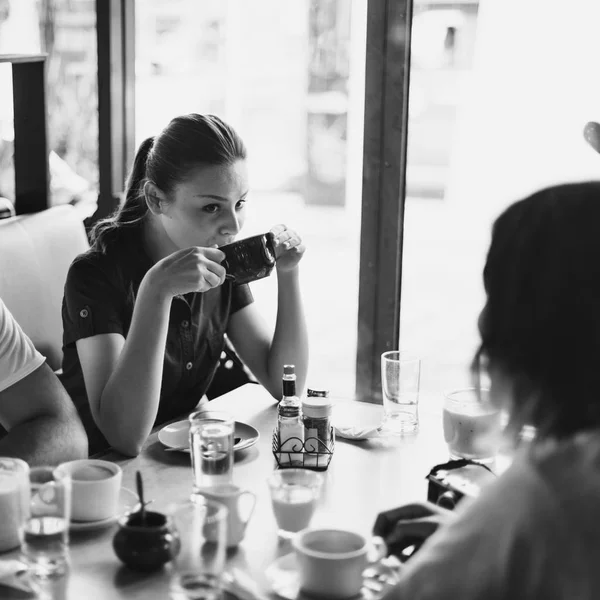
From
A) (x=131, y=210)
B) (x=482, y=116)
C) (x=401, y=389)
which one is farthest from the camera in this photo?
(x=482, y=116)

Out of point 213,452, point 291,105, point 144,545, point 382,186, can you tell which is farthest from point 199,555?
point 291,105

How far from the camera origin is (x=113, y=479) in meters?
1.27

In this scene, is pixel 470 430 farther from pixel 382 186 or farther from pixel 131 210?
pixel 382 186

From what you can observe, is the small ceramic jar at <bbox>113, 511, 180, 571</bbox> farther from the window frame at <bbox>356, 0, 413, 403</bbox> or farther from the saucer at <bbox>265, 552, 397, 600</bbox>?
the window frame at <bbox>356, 0, 413, 403</bbox>

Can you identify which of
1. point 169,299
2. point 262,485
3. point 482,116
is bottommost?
point 262,485

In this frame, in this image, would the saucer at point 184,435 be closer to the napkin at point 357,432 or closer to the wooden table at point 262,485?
the wooden table at point 262,485

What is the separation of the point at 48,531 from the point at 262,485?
1.36 feet

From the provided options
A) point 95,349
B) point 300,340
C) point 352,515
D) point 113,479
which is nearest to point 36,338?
point 95,349

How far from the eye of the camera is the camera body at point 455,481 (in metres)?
1.27

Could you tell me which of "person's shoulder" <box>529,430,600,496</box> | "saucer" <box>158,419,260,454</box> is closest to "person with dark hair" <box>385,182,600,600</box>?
"person's shoulder" <box>529,430,600,496</box>

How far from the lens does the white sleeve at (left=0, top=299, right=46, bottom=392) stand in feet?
5.31

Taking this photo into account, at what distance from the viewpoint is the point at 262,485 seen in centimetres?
144

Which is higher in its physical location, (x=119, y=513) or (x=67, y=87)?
(x=67, y=87)

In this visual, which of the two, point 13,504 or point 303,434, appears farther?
point 303,434
